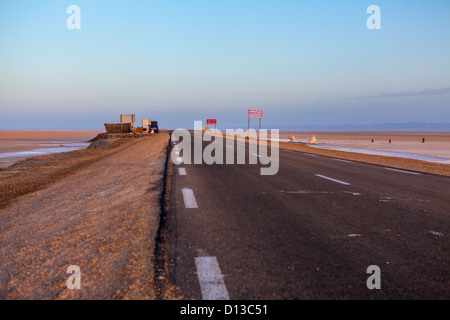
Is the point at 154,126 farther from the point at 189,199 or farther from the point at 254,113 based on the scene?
the point at 189,199

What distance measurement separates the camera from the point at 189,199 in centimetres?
684

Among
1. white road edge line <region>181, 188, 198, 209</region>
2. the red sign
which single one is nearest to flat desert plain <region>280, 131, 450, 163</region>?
the red sign

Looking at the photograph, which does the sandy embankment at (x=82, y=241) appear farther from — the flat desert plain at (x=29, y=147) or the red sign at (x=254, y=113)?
the red sign at (x=254, y=113)

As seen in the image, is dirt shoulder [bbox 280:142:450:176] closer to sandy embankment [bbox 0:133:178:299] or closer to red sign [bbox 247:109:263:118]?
sandy embankment [bbox 0:133:178:299]

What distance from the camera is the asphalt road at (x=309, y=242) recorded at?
2998mm

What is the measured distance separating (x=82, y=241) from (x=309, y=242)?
2796 mm

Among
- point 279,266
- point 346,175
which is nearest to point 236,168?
point 346,175

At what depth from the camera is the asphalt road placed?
2998 mm

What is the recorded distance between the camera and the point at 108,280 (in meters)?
3.07

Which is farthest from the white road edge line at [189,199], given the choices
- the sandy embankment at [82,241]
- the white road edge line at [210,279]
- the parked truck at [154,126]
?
the parked truck at [154,126]

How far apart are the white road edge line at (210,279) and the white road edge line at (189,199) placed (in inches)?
103

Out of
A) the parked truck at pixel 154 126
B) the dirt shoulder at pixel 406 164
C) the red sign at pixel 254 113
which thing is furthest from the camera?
the parked truck at pixel 154 126

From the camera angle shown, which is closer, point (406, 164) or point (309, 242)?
point (309, 242)

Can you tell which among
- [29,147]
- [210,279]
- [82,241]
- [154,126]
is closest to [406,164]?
[210,279]
